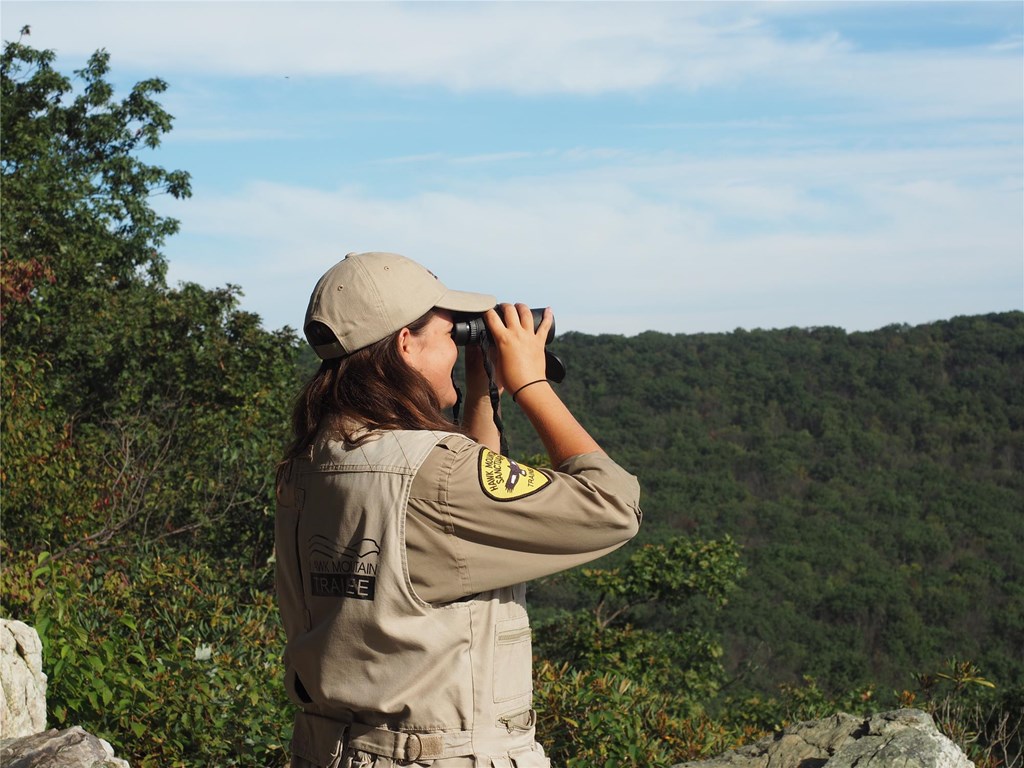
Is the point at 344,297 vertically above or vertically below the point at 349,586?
above

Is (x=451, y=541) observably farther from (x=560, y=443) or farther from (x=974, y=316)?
(x=974, y=316)

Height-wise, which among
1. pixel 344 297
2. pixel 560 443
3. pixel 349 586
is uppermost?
pixel 344 297

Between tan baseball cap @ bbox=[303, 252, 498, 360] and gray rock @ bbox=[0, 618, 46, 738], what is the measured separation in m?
1.88

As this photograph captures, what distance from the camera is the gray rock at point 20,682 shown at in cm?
301

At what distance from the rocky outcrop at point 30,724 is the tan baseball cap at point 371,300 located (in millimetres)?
1459

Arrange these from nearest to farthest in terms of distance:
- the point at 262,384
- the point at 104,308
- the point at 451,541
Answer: the point at 451,541 → the point at 262,384 → the point at 104,308

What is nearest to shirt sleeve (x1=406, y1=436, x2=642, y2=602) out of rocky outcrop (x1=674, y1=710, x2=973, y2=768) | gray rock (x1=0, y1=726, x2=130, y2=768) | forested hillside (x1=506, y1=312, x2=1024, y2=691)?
gray rock (x1=0, y1=726, x2=130, y2=768)

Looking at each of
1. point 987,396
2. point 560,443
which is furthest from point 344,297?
point 987,396

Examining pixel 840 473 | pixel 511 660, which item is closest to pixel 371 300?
pixel 511 660

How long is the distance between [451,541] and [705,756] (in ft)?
9.78

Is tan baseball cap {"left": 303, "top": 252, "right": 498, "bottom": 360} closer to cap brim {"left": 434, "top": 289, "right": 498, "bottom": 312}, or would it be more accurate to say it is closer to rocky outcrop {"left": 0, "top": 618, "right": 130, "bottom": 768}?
cap brim {"left": 434, "top": 289, "right": 498, "bottom": 312}

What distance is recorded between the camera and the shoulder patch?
1.55 m

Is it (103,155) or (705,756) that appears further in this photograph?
(103,155)

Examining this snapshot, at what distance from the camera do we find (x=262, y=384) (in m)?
8.96
